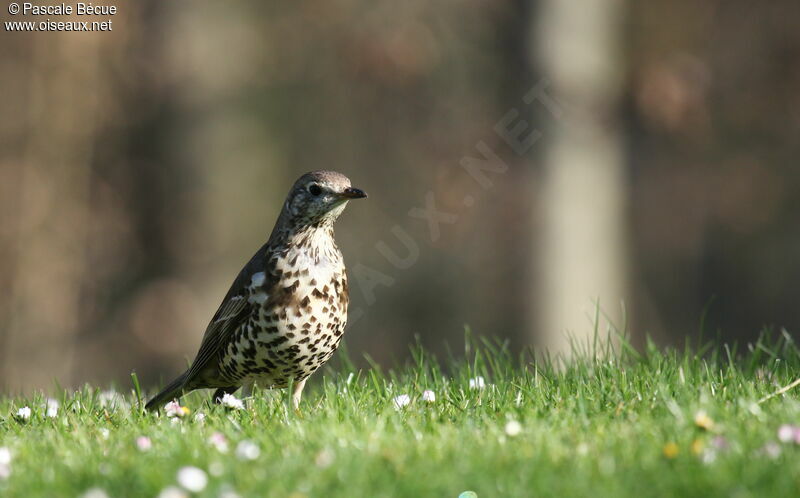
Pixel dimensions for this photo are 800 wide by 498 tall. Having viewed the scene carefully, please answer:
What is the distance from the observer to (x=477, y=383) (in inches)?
215

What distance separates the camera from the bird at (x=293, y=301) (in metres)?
5.62

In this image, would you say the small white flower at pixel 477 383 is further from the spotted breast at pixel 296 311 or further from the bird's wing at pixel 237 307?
the bird's wing at pixel 237 307

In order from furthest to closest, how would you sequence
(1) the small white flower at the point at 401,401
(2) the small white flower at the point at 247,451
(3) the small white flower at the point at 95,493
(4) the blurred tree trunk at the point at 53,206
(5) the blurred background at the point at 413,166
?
(4) the blurred tree trunk at the point at 53,206 → (5) the blurred background at the point at 413,166 → (1) the small white flower at the point at 401,401 → (2) the small white flower at the point at 247,451 → (3) the small white flower at the point at 95,493

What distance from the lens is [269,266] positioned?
579cm

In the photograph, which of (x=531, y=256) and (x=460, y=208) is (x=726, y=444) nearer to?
(x=531, y=256)

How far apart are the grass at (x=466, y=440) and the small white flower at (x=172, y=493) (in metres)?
0.06

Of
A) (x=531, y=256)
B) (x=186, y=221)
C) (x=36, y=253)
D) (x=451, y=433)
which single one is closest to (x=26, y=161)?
(x=36, y=253)

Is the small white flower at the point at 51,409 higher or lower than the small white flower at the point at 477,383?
lower

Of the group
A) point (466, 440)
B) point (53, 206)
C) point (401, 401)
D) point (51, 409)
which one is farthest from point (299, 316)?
point (53, 206)

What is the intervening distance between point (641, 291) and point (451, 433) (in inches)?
509

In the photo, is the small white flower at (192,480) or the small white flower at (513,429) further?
the small white flower at (513,429)

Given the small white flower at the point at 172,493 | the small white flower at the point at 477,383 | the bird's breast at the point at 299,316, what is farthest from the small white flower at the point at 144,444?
the small white flower at the point at 477,383

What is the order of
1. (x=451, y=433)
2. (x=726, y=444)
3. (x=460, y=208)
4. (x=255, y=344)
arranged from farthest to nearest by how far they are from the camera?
1. (x=460, y=208)
2. (x=255, y=344)
3. (x=451, y=433)
4. (x=726, y=444)

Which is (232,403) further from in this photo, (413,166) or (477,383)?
(413,166)
